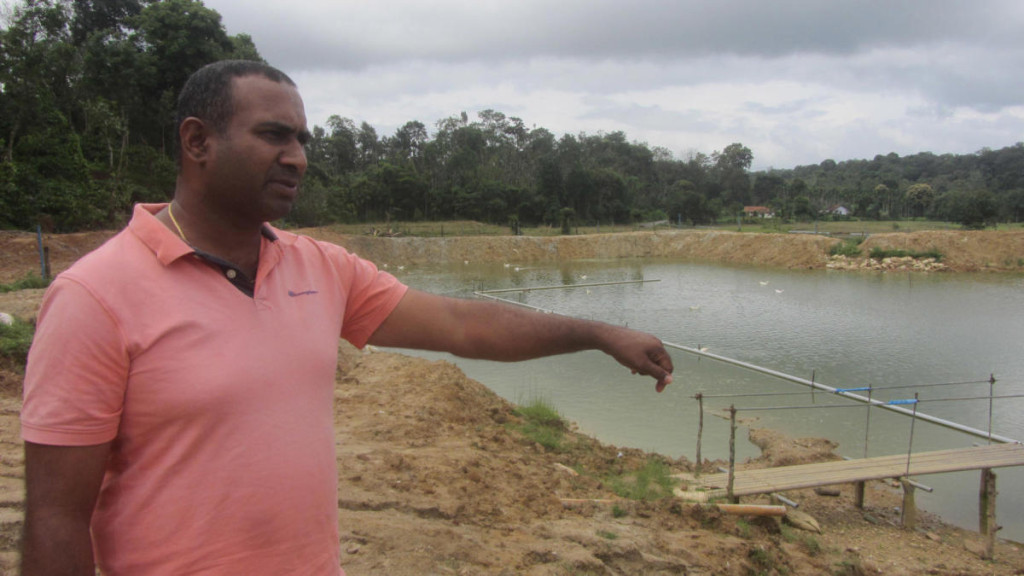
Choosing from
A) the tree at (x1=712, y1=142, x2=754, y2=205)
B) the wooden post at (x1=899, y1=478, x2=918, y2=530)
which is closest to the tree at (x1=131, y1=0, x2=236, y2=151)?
the wooden post at (x1=899, y1=478, x2=918, y2=530)

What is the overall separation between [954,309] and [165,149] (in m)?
33.3

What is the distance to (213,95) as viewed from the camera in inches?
48.0

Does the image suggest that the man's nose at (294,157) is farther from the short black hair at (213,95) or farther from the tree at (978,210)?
the tree at (978,210)

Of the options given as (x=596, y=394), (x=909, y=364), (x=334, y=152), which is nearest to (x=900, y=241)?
(x=909, y=364)

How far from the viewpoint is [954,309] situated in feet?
58.2

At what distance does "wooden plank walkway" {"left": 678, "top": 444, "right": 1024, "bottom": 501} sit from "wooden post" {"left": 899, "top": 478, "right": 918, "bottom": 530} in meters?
0.13

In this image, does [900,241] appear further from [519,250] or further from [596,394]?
[596,394]

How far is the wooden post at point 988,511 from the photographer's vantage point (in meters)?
5.93

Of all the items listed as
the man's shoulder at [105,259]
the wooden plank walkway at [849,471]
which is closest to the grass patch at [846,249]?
the wooden plank walkway at [849,471]

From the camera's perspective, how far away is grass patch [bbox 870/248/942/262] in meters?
29.9

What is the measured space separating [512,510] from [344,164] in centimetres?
5517

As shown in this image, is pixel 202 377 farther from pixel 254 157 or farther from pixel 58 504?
pixel 254 157

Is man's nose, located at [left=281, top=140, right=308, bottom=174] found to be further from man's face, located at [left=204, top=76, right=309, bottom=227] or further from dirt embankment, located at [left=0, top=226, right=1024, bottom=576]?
dirt embankment, located at [left=0, top=226, right=1024, bottom=576]

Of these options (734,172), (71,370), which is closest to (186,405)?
(71,370)
